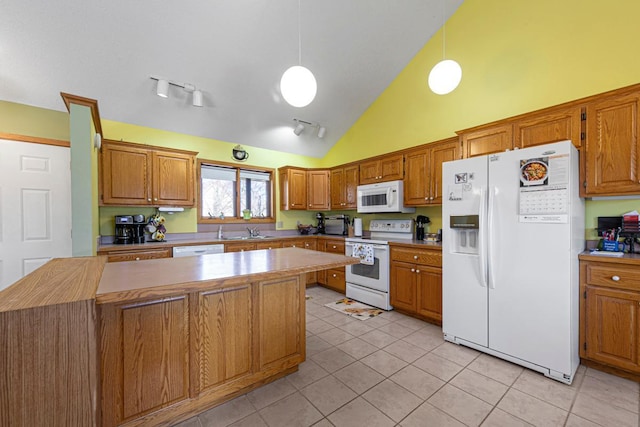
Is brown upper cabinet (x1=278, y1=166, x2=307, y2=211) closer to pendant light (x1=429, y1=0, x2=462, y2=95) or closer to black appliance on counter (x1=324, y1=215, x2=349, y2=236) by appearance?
black appliance on counter (x1=324, y1=215, x2=349, y2=236)

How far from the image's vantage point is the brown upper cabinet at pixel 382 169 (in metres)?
3.87

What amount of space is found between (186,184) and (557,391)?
4647 mm

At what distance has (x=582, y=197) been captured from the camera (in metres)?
2.29

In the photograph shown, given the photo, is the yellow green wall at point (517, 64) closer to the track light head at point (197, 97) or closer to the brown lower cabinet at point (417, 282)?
the brown lower cabinet at point (417, 282)

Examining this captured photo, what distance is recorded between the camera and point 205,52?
3.10m

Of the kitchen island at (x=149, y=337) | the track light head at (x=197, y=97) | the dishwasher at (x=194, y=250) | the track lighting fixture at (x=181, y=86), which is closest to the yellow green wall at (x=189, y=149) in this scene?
the dishwasher at (x=194, y=250)

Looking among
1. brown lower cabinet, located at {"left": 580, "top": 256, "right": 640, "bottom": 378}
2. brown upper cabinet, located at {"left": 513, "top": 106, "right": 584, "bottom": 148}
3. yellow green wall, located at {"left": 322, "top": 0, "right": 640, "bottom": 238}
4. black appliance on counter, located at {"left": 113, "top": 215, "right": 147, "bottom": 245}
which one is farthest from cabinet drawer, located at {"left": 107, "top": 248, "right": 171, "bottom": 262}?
brown lower cabinet, located at {"left": 580, "top": 256, "right": 640, "bottom": 378}

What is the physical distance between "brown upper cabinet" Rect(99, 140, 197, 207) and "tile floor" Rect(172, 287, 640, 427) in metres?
2.93

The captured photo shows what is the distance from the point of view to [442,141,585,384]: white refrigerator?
2039 mm

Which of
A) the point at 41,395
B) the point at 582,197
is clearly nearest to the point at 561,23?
the point at 582,197

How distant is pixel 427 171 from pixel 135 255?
3960 millimetres

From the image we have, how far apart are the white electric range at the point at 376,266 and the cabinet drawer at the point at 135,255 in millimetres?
2636

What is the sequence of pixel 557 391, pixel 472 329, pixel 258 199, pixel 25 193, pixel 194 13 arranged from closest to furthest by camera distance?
pixel 557 391 < pixel 472 329 < pixel 194 13 < pixel 25 193 < pixel 258 199

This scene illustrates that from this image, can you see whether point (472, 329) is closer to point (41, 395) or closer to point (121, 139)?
point (41, 395)
